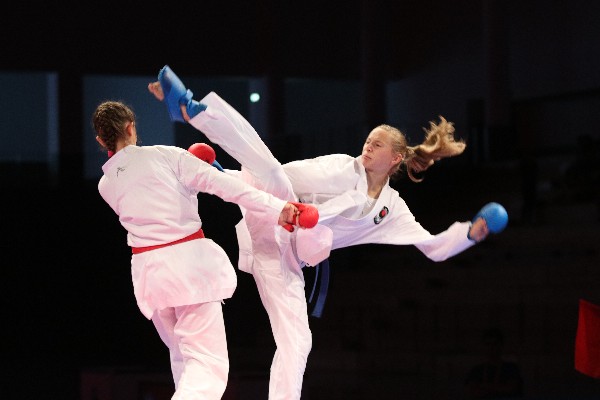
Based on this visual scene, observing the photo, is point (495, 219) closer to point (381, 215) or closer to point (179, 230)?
point (381, 215)

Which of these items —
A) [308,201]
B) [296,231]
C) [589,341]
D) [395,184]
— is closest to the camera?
[296,231]

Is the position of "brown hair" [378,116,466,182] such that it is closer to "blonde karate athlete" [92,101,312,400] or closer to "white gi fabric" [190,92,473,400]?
"white gi fabric" [190,92,473,400]

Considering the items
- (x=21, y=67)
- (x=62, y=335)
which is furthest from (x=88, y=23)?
(x=62, y=335)

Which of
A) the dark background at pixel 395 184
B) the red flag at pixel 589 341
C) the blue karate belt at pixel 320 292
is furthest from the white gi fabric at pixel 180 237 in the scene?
the red flag at pixel 589 341

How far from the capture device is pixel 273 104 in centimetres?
855

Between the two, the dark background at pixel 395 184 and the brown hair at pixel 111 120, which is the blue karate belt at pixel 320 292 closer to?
the brown hair at pixel 111 120

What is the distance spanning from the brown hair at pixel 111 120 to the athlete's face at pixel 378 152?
100cm

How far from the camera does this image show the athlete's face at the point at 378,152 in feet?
Answer: 11.8

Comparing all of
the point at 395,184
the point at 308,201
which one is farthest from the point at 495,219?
the point at 395,184

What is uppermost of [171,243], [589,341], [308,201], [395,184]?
[395,184]

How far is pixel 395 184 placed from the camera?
7.88m

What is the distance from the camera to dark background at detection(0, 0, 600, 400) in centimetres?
657

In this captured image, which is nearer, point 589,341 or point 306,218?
point 306,218

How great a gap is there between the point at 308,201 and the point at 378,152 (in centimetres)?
34
